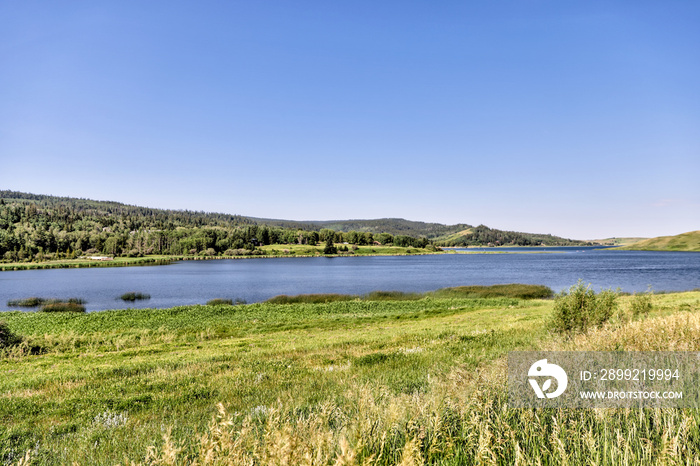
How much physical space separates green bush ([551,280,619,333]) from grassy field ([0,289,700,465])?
1.38m

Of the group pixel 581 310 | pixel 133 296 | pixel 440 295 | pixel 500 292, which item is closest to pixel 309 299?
pixel 440 295

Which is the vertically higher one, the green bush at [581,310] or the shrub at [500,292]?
the green bush at [581,310]

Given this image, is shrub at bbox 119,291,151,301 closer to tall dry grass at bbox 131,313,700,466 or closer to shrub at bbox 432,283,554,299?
shrub at bbox 432,283,554,299

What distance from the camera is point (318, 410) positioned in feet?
18.9

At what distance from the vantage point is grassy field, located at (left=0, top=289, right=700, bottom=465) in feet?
11.6

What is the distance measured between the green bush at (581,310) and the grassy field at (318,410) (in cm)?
138

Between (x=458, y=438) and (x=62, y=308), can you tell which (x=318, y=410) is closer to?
(x=458, y=438)

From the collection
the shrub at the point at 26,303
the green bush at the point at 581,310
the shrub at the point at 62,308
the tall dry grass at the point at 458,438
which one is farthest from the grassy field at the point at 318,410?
the shrub at the point at 26,303

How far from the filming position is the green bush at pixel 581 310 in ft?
43.9

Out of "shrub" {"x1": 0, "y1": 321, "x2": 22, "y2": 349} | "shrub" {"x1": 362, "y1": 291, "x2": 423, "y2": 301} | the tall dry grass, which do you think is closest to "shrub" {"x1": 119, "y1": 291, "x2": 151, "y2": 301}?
"shrub" {"x1": 362, "y1": 291, "x2": 423, "y2": 301}

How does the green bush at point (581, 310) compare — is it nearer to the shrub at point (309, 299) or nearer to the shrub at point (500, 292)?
the shrub at point (309, 299)

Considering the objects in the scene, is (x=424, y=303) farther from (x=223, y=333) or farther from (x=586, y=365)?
Result: (x=586, y=365)

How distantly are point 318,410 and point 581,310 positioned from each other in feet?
40.0

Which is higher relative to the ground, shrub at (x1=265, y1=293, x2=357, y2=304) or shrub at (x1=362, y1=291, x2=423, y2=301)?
shrub at (x1=362, y1=291, x2=423, y2=301)
